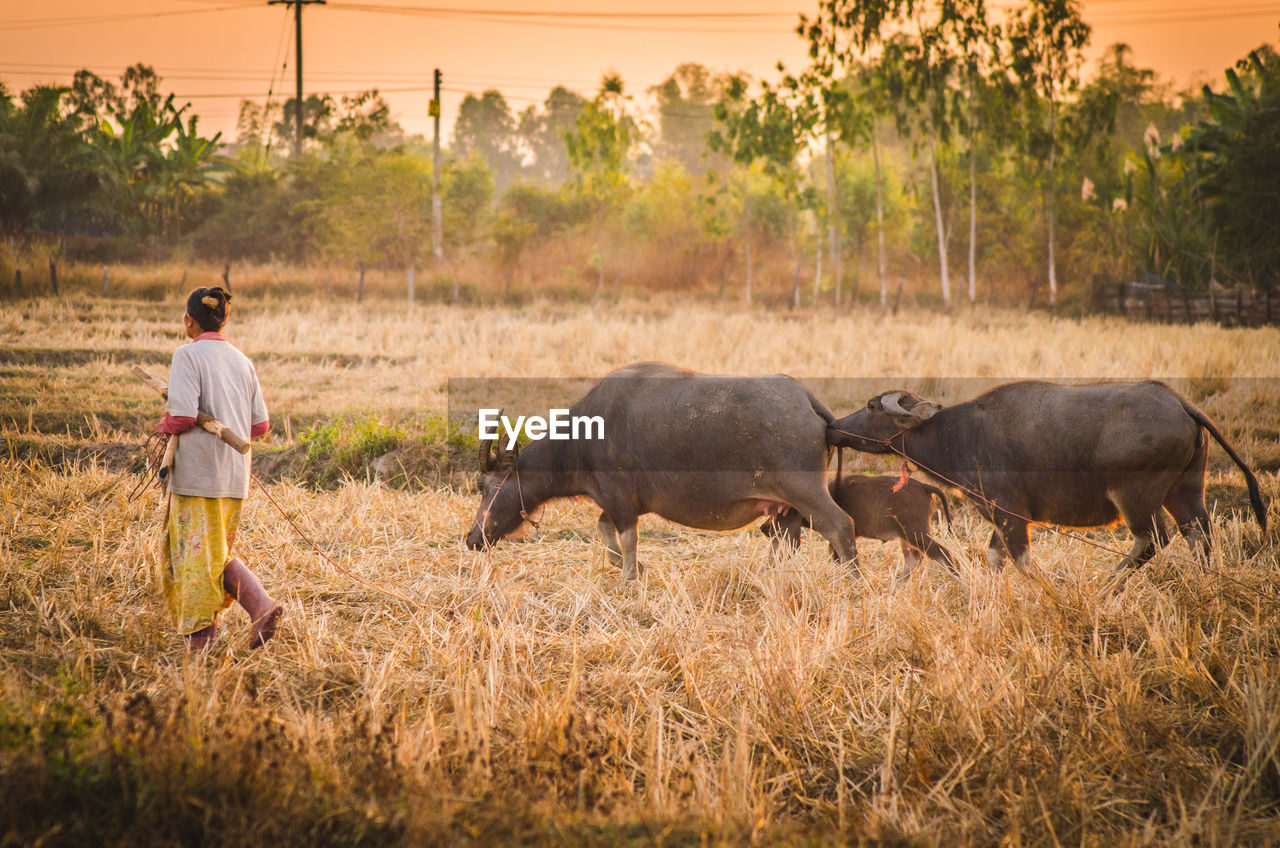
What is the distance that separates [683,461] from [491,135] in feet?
261

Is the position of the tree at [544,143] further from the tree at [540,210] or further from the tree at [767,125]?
the tree at [767,125]

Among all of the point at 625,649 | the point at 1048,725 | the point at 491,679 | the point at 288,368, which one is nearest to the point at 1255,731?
the point at 1048,725

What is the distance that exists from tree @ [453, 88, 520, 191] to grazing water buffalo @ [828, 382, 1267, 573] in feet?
244

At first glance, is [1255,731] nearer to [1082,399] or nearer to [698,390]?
[1082,399]

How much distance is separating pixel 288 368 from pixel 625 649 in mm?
10009

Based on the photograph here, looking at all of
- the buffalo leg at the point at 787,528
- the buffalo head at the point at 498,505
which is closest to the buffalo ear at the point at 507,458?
the buffalo head at the point at 498,505

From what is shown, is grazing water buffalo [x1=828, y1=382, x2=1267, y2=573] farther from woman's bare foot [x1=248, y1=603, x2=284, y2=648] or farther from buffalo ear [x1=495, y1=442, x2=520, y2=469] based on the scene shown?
woman's bare foot [x1=248, y1=603, x2=284, y2=648]

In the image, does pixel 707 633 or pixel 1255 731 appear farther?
pixel 707 633

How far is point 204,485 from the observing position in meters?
4.13

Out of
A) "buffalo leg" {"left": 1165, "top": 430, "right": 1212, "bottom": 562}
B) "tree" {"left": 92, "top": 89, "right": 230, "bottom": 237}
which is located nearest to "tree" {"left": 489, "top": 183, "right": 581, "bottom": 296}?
"tree" {"left": 92, "top": 89, "right": 230, "bottom": 237}

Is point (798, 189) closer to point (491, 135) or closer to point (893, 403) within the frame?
point (893, 403)

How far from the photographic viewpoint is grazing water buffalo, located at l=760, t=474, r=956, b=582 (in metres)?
5.88

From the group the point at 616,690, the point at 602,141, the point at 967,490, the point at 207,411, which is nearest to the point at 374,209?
the point at 602,141

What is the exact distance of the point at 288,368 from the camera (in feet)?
42.0
